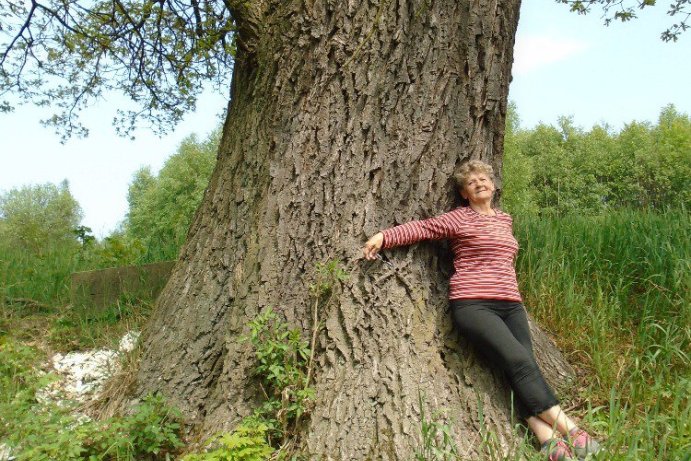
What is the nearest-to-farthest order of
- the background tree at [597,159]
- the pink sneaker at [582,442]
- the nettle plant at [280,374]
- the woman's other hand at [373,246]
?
the pink sneaker at [582,442] < the nettle plant at [280,374] < the woman's other hand at [373,246] < the background tree at [597,159]

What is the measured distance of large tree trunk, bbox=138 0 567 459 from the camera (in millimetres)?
3131

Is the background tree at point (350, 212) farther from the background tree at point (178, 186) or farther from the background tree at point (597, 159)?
the background tree at point (597, 159)

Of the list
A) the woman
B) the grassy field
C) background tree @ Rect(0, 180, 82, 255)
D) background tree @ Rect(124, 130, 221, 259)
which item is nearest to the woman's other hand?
the woman

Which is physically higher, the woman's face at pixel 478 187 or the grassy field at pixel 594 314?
the woman's face at pixel 478 187

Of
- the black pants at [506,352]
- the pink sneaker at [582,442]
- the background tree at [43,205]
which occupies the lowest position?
the pink sneaker at [582,442]

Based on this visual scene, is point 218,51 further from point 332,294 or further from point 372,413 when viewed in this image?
point 372,413

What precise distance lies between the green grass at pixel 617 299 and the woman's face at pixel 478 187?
3.99 ft

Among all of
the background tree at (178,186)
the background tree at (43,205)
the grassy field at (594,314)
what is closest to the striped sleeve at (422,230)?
the grassy field at (594,314)

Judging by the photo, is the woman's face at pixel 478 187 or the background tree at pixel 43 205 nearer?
the woman's face at pixel 478 187

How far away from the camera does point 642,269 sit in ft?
15.1

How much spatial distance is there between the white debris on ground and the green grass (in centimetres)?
302

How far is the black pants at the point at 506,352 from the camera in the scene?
10.3 ft

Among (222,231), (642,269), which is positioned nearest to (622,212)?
(642,269)

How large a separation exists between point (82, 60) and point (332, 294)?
6132mm
